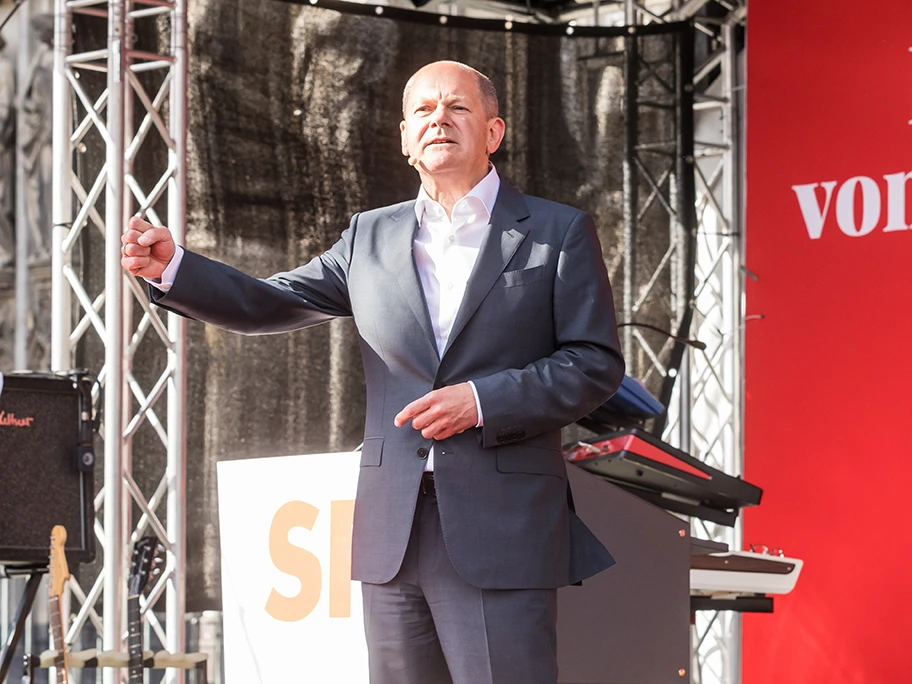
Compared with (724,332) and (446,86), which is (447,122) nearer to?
(446,86)

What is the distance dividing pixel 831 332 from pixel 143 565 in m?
2.89

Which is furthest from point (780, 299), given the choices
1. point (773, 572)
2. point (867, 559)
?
point (773, 572)

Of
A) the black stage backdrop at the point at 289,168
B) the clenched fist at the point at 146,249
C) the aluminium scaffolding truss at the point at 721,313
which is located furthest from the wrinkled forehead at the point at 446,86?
the aluminium scaffolding truss at the point at 721,313

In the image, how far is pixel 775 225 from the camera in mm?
4770

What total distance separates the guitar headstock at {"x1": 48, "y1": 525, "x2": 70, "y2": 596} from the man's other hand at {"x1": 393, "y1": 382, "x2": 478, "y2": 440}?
1354mm

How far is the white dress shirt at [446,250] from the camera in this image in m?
1.73

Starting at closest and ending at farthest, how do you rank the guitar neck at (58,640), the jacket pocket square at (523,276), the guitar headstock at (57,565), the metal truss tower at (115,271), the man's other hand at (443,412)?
the man's other hand at (443,412), the jacket pocket square at (523,276), the guitar neck at (58,640), the guitar headstock at (57,565), the metal truss tower at (115,271)

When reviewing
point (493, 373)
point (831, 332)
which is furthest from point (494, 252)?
point (831, 332)

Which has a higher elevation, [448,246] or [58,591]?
[448,246]

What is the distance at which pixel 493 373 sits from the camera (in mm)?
1692

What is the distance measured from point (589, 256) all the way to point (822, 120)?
10.6 feet

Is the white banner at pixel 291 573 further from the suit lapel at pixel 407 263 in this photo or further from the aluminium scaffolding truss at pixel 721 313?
the aluminium scaffolding truss at pixel 721 313

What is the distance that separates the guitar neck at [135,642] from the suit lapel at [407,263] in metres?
1.19

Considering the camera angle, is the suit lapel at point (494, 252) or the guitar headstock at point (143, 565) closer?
the suit lapel at point (494, 252)
